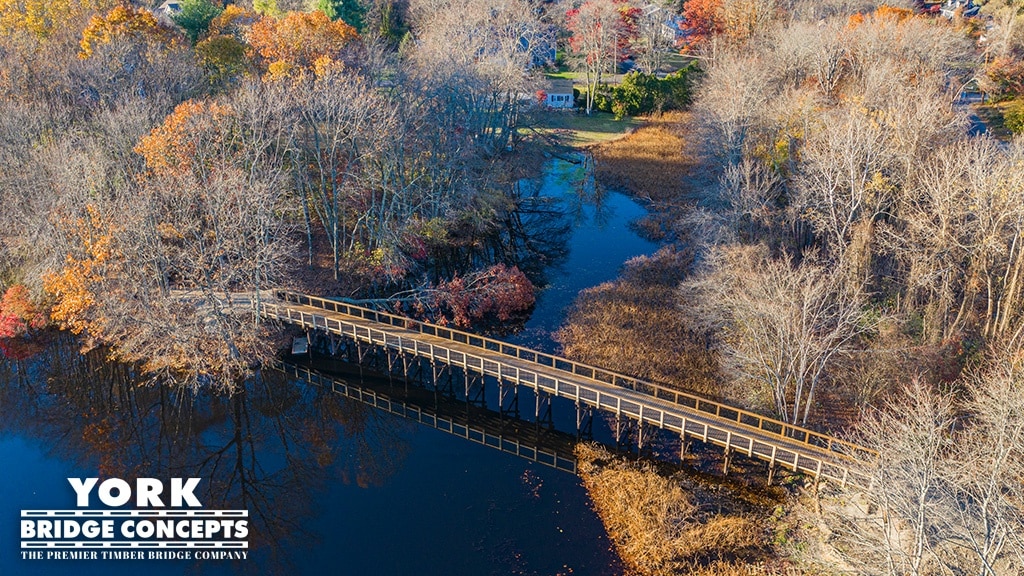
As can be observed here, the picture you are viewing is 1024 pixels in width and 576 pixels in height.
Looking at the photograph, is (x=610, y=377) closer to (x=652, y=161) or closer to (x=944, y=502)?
(x=944, y=502)

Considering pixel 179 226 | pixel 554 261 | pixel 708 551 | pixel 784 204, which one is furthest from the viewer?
pixel 554 261

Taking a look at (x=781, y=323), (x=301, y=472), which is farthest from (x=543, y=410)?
(x=781, y=323)

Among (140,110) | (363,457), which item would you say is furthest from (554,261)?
(140,110)

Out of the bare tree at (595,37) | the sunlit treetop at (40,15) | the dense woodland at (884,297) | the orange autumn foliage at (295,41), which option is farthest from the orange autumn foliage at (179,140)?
the bare tree at (595,37)

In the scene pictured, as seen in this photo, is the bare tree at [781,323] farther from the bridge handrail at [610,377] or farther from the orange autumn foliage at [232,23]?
the orange autumn foliage at [232,23]

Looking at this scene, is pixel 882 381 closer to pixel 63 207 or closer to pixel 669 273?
pixel 669 273

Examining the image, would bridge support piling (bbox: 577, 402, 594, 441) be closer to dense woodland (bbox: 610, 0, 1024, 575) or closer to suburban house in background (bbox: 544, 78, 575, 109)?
dense woodland (bbox: 610, 0, 1024, 575)
